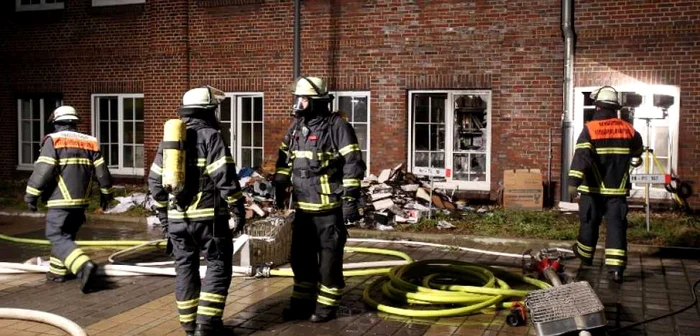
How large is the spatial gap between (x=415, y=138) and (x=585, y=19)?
140 inches

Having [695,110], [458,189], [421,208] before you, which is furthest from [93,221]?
[695,110]

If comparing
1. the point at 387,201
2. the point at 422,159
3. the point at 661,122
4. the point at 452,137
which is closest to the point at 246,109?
the point at 422,159

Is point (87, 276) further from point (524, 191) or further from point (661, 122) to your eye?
point (661, 122)

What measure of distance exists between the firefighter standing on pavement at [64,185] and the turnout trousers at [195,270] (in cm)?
200

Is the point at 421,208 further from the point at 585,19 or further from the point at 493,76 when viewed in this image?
the point at 585,19

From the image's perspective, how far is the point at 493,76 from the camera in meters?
12.2

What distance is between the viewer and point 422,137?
12961 millimetres

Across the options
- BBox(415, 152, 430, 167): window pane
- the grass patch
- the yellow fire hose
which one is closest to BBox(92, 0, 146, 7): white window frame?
BBox(415, 152, 430, 167): window pane

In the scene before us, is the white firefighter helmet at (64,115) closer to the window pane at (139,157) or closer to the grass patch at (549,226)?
the grass patch at (549,226)

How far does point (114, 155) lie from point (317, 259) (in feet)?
35.3

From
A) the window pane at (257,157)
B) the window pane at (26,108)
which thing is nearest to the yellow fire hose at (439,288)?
the window pane at (257,157)

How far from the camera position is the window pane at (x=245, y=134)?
46.7ft

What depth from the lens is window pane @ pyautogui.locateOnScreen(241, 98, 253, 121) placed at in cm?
1423

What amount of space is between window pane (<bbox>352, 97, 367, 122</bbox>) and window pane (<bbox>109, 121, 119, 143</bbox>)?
561 centimetres
